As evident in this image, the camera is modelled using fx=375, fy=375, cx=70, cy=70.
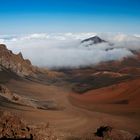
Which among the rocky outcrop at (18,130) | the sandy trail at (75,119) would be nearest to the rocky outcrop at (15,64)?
the sandy trail at (75,119)

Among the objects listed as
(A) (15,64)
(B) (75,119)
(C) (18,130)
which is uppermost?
(A) (15,64)

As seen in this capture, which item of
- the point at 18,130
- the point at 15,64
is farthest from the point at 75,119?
the point at 15,64

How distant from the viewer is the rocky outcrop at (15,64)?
15650cm

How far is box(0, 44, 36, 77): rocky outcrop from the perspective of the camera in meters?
156

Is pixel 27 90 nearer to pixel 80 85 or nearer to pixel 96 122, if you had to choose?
pixel 80 85

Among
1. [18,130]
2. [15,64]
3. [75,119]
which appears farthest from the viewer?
[15,64]

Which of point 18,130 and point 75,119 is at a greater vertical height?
point 18,130

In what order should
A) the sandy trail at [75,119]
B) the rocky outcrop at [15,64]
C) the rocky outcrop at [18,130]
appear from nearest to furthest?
the rocky outcrop at [18,130]
the sandy trail at [75,119]
the rocky outcrop at [15,64]

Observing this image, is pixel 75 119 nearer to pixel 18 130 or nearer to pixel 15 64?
pixel 18 130

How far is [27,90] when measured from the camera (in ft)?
423

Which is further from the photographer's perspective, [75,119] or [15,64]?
[15,64]

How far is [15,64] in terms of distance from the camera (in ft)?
528

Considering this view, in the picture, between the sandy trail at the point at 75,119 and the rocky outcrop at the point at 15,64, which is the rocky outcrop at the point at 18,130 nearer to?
the sandy trail at the point at 75,119

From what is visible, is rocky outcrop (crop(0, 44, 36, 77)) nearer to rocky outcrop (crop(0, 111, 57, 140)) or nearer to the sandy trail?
the sandy trail
